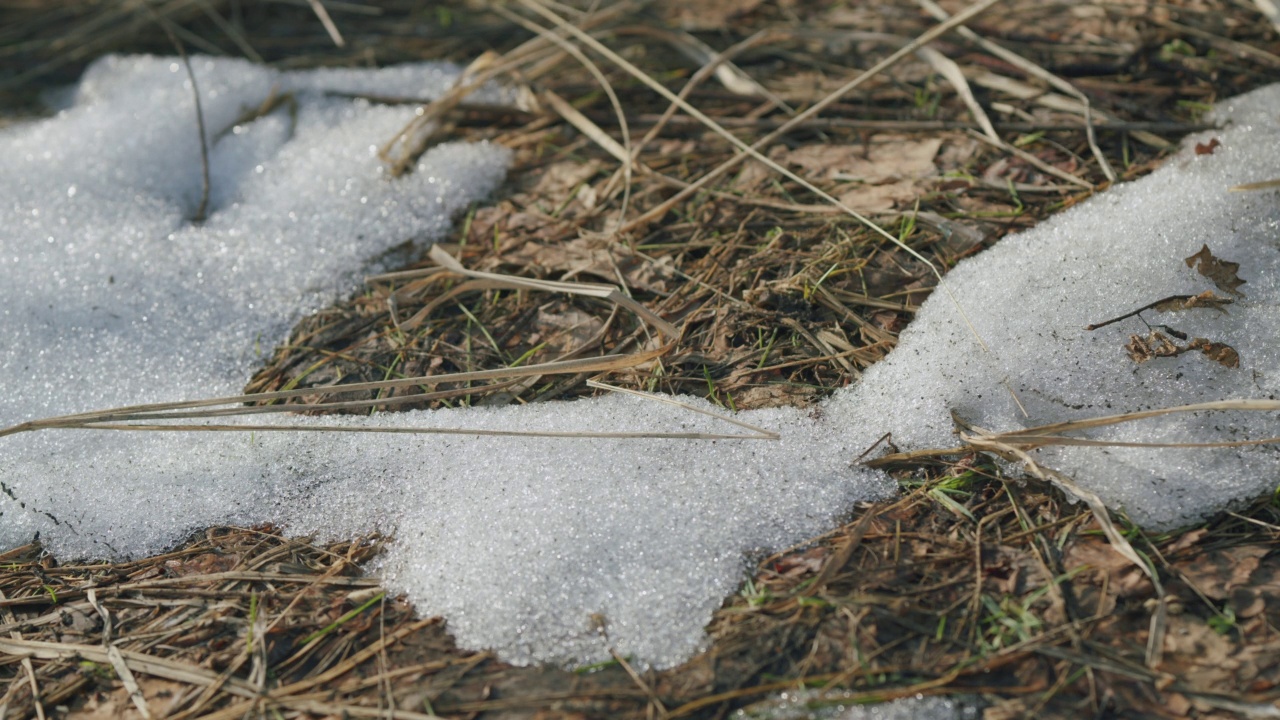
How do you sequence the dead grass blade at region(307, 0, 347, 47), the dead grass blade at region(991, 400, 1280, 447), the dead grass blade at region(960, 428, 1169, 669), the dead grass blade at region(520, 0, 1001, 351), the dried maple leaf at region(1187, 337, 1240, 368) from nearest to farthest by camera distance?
the dead grass blade at region(960, 428, 1169, 669) → the dead grass blade at region(991, 400, 1280, 447) → the dried maple leaf at region(1187, 337, 1240, 368) → the dead grass blade at region(520, 0, 1001, 351) → the dead grass blade at region(307, 0, 347, 47)

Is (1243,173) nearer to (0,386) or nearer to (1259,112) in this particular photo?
(1259,112)

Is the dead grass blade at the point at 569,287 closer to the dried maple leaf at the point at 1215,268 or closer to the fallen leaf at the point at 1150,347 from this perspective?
the fallen leaf at the point at 1150,347

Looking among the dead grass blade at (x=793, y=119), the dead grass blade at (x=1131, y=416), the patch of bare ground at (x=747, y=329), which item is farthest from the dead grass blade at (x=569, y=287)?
the dead grass blade at (x=1131, y=416)

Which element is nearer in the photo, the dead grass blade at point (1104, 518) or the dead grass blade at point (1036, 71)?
the dead grass blade at point (1104, 518)

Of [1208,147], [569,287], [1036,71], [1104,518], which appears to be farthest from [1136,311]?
[569,287]

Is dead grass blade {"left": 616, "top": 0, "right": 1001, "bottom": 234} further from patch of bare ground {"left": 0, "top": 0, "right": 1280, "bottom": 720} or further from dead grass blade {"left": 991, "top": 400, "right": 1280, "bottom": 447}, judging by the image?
dead grass blade {"left": 991, "top": 400, "right": 1280, "bottom": 447}

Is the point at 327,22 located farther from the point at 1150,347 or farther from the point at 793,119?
the point at 1150,347

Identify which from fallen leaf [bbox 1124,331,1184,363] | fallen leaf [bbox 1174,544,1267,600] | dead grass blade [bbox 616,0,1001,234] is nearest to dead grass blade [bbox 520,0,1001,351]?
dead grass blade [bbox 616,0,1001,234]
